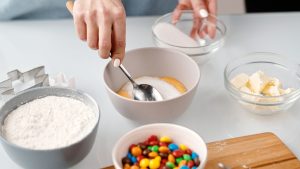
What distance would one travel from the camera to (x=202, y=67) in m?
1.18

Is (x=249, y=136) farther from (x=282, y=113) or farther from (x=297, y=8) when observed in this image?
(x=297, y=8)

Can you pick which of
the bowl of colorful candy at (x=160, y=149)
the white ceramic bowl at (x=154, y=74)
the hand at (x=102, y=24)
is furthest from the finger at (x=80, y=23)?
the bowl of colorful candy at (x=160, y=149)

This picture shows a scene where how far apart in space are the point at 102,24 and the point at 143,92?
0.17 m

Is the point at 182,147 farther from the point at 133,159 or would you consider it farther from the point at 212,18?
the point at 212,18

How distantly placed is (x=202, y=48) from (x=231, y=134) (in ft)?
0.78

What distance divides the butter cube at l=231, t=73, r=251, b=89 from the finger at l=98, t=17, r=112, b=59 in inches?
11.4

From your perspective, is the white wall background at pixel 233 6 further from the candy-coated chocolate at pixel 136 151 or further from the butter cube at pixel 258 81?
the candy-coated chocolate at pixel 136 151

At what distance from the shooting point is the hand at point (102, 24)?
3.05 feet

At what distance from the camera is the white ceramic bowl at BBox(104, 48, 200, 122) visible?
3.08 ft

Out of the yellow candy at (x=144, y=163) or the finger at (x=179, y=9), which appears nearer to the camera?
the yellow candy at (x=144, y=163)

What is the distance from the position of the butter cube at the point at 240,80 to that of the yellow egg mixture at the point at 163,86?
0.35 feet

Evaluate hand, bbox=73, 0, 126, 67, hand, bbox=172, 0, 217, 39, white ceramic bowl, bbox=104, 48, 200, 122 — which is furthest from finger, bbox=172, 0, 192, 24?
hand, bbox=73, 0, 126, 67

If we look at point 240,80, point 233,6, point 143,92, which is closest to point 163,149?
point 143,92

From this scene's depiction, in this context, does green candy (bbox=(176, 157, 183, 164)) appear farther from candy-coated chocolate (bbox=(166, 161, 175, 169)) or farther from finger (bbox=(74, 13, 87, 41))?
finger (bbox=(74, 13, 87, 41))
